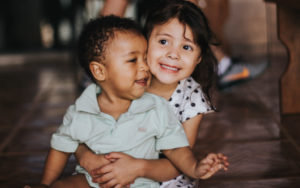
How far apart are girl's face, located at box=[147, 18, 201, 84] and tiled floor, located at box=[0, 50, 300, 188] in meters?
0.32

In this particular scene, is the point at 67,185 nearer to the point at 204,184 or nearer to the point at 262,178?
the point at 204,184

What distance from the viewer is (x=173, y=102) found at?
4.58ft

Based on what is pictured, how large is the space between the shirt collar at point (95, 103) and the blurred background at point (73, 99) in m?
0.29

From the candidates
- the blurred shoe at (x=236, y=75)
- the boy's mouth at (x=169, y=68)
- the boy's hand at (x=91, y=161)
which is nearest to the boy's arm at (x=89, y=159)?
the boy's hand at (x=91, y=161)

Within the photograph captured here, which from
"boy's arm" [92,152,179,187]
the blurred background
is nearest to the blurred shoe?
the blurred background

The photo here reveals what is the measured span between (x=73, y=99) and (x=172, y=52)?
4.86 ft

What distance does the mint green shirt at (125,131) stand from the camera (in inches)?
46.3

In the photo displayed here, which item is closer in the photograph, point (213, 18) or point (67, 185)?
point (67, 185)

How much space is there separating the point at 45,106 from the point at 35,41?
274cm

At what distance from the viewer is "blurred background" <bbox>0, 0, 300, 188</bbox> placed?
147 cm

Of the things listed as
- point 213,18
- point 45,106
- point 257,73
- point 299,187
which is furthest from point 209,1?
point 299,187

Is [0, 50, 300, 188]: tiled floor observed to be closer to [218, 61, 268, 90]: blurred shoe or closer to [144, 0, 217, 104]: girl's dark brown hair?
[218, 61, 268, 90]: blurred shoe

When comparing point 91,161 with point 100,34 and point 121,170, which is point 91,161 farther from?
point 100,34

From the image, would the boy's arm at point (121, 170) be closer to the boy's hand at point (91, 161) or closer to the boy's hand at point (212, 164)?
the boy's hand at point (91, 161)
